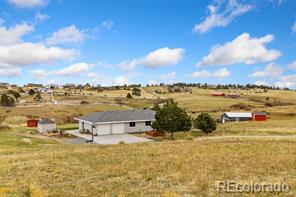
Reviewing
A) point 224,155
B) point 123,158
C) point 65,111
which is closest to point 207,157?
point 224,155

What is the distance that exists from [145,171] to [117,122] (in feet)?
159

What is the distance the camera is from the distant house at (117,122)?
239 feet

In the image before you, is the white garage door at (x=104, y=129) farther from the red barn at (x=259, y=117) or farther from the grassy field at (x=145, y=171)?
the red barn at (x=259, y=117)

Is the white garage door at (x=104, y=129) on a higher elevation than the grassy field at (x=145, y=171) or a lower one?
lower

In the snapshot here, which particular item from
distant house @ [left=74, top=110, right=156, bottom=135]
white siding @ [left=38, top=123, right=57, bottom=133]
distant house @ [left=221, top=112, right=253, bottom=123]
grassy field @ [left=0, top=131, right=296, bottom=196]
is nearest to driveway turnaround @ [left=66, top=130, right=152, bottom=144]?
distant house @ [left=74, top=110, right=156, bottom=135]

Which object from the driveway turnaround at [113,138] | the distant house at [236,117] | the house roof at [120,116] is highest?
the house roof at [120,116]

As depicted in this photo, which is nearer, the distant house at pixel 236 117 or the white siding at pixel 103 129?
the white siding at pixel 103 129

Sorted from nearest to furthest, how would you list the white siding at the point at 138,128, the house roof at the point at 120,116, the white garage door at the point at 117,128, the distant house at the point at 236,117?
1. the house roof at the point at 120,116
2. the white garage door at the point at 117,128
3. the white siding at the point at 138,128
4. the distant house at the point at 236,117

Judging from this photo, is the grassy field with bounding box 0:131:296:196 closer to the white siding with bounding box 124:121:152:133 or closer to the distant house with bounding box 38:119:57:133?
the white siding with bounding box 124:121:152:133

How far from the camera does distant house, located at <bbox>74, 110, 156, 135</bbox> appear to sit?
72750 mm

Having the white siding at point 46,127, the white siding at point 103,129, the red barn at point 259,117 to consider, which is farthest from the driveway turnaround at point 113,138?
the red barn at point 259,117

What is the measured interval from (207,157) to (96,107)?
9207 cm

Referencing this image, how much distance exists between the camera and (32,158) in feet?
111

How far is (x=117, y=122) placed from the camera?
74.1m
